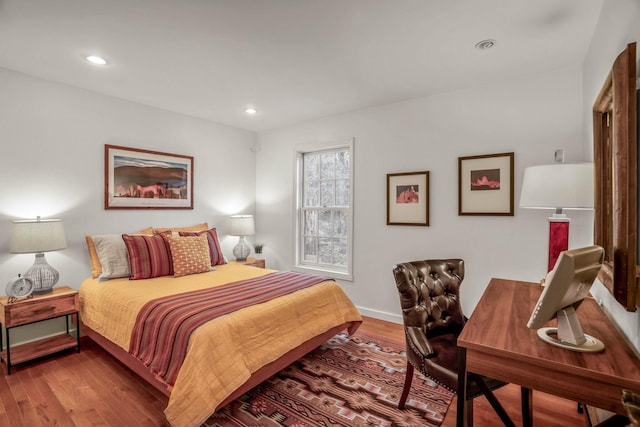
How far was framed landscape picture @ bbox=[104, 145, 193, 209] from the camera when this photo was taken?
3463 millimetres

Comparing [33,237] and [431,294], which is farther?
[33,237]

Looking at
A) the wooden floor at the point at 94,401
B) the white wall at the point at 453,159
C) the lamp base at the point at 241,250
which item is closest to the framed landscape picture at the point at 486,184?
the white wall at the point at 453,159

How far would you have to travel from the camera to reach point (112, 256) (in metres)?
3.07

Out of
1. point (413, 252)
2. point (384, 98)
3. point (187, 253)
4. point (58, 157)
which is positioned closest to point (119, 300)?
point (187, 253)

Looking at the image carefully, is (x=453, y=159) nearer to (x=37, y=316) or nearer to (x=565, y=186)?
(x=565, y=186)

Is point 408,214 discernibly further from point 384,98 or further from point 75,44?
point 75,44

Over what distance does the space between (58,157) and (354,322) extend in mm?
3350

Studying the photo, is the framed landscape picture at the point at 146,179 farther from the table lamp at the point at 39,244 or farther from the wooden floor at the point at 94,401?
the wooden floor at the point at 94,401

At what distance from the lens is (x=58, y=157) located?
122 inches

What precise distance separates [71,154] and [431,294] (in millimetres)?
3642

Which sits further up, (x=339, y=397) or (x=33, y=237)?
(x=33, y=237)

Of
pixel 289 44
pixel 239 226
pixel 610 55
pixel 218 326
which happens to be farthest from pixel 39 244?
pixel 610 55

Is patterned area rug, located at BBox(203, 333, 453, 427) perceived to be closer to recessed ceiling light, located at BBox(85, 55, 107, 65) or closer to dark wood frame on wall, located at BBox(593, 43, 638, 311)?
dark wood frame on wall, located at BBox(593, 43, 638, 311)

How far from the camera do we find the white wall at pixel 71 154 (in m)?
2.83
